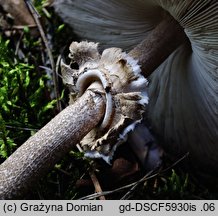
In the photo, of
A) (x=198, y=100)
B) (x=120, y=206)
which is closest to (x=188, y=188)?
(x=198, y=100)

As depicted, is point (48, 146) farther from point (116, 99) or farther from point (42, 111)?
point (42, 111)

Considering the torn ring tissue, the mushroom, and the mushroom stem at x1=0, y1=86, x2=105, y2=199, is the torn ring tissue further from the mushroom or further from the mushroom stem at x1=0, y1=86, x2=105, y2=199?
the mushroom

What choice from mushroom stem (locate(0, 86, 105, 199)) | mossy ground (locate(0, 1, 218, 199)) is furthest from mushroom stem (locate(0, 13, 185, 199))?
mossy ground (locate(0, 1, 218, 199))

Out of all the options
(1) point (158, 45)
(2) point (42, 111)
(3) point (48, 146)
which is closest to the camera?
(3) point (48, 146)

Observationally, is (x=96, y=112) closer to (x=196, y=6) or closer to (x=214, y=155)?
(x=196, y=6)

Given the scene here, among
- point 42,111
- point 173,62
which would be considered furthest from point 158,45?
point 42,111

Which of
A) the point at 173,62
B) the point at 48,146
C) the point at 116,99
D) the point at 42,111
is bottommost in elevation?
the point at 42,111
